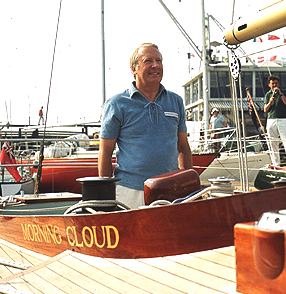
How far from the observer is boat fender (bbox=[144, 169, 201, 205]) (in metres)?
2.88

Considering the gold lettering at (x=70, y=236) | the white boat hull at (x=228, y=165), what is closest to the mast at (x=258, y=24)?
the gold lettering at (x=70, y=236)

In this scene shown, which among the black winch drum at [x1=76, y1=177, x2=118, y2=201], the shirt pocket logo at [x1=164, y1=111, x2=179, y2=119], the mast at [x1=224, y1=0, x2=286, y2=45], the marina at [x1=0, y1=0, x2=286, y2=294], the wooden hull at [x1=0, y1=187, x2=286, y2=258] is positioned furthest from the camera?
the shirt pocket logo at [x1=164, y1=111, x2=179, y2=119]

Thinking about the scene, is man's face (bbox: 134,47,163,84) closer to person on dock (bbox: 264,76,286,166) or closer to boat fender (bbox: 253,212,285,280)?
boat fender (bbox: 253,212,285,280)

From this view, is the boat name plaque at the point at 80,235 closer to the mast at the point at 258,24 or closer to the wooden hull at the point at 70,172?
the mast at the point at 258,24

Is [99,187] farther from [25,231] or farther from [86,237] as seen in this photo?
[25,231]

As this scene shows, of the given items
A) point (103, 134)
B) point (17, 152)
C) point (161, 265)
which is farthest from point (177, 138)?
point (17, 152)

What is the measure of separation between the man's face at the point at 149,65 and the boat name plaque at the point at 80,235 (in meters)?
1.07

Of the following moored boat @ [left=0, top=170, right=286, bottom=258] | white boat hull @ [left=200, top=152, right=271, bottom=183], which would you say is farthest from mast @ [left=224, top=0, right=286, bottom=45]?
white boat hull @ [left=200, top=152, right=271, bottom=183]

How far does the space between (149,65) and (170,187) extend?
910mm

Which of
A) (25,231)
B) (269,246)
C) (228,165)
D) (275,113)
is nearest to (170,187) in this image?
(269,246)

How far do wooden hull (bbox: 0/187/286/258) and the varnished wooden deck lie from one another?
5 cm

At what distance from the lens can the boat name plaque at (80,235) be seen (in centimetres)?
288

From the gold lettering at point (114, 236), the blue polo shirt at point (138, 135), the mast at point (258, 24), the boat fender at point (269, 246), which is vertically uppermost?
the mast at point (258, 24)

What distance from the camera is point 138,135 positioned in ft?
11.3
